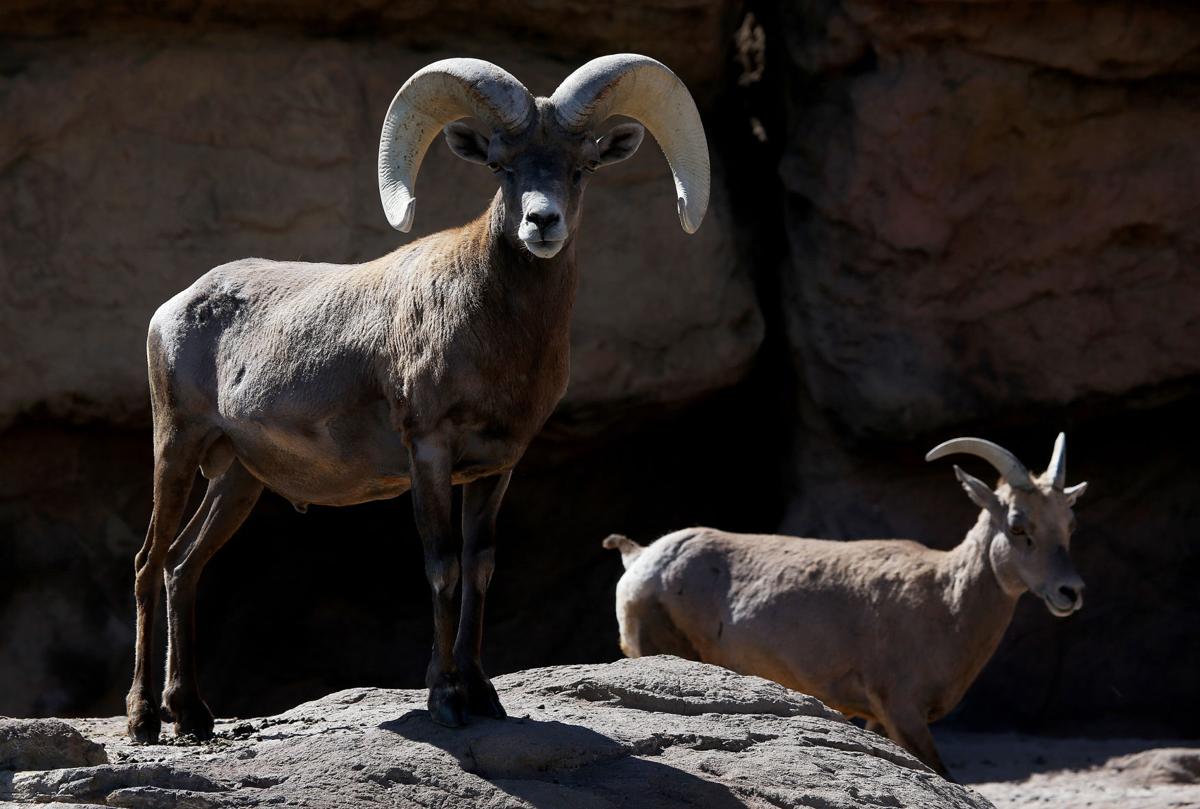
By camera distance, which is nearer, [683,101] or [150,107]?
[683,101]

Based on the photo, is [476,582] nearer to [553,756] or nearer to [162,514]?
[553,756]

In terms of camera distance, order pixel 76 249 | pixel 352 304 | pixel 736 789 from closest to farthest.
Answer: pixel 736 789, pixel 352 304, pixel 76 249

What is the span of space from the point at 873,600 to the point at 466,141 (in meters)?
4.29

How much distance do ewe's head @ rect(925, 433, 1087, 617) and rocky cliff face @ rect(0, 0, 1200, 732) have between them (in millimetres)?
1861

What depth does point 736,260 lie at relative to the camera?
37.4 ft

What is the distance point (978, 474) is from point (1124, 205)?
206 centimetres

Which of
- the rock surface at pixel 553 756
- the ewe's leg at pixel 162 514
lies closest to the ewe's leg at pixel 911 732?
the rock surface at pixel 553 756

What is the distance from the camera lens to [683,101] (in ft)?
20.9

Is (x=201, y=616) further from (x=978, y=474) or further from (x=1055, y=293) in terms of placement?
(x=1055, y=293)

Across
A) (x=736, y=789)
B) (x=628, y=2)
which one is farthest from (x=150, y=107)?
(x=736, y=789)

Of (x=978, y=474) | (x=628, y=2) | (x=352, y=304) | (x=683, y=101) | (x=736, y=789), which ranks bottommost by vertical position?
(x=736, y=789)

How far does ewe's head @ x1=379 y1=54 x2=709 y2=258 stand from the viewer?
18.9 ft

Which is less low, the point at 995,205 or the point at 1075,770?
the point at 995,205

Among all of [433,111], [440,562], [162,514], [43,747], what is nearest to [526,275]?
[433,111]
